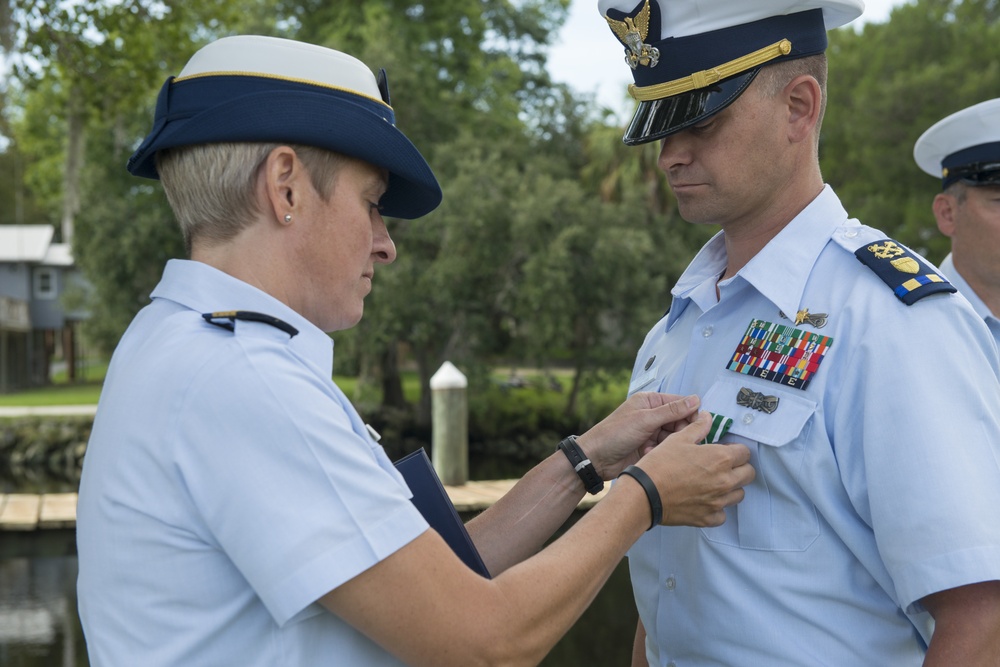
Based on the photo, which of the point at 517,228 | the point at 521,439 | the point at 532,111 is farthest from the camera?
the point at 532,111

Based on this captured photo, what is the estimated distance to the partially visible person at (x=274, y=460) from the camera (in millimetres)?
1328

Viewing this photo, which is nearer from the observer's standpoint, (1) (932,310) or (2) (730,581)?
(1) (932,310)

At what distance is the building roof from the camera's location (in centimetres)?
3250

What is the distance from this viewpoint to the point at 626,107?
27.1 metres

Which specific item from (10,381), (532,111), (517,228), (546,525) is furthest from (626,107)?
(546,525)

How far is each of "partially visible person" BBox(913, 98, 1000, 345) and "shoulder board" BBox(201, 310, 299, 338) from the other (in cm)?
232

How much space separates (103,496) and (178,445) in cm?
19

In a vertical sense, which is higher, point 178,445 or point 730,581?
point 178,445

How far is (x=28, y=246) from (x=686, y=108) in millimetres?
35183

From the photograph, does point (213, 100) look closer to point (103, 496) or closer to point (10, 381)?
point (103, 496)

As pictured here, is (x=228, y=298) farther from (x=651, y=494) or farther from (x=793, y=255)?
(x=793, y=255)

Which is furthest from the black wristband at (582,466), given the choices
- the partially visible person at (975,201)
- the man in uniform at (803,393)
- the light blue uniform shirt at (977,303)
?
the partially visible person at (975,201)

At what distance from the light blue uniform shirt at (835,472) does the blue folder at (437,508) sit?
496 mm

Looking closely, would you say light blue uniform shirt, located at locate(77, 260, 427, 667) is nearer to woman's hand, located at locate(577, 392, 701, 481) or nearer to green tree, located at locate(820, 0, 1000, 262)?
woman's hand, located at locate(577, 392, 701, 481)
